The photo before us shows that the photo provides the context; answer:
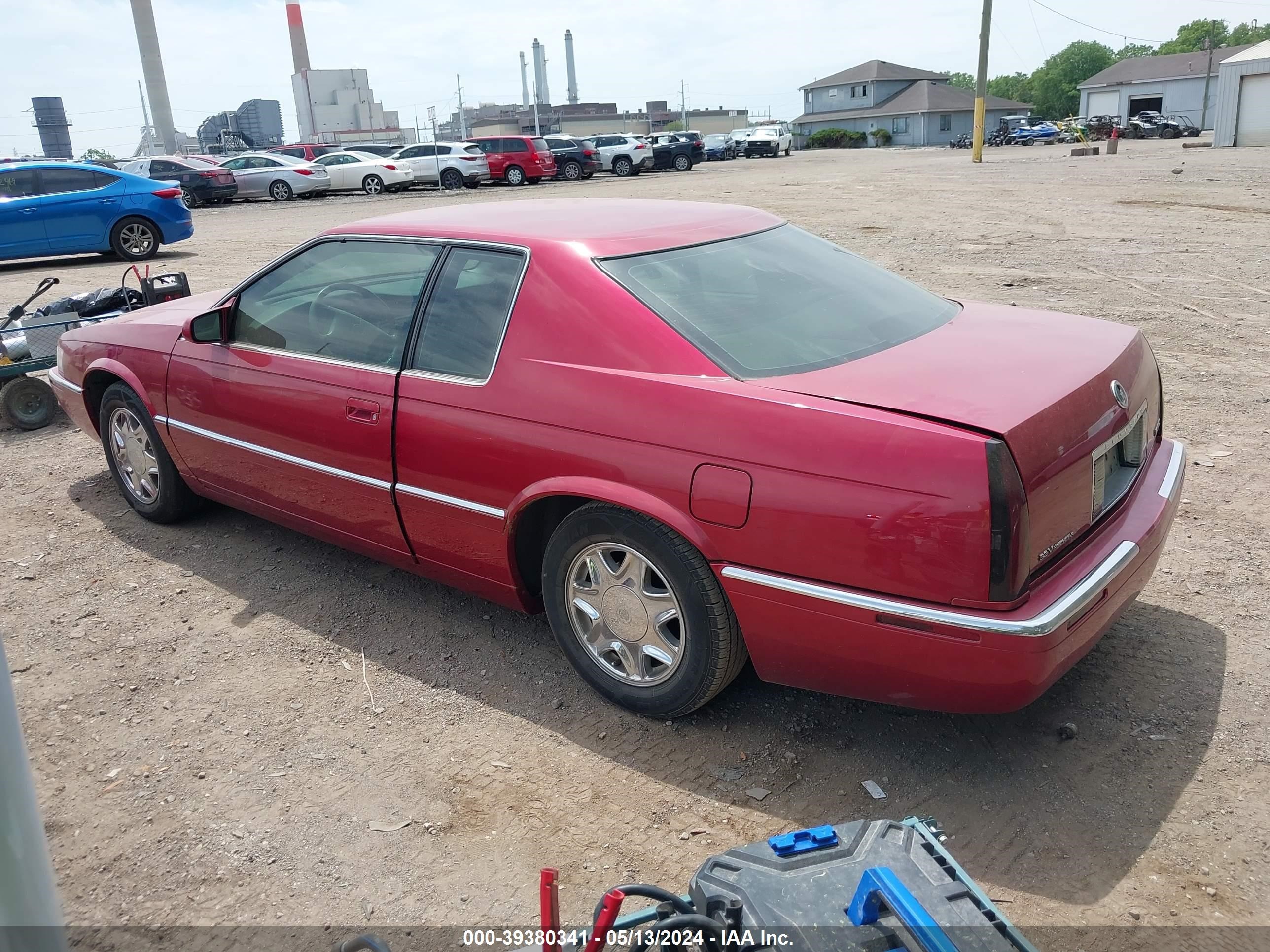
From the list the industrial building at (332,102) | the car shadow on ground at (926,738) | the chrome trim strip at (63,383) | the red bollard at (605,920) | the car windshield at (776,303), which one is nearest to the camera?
the red bollard at (605,920)

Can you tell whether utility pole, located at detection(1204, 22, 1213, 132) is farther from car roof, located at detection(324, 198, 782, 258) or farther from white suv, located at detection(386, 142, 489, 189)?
car roof, located at detection(324, 198, 782, 258)

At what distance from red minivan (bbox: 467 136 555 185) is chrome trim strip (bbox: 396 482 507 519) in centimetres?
2763

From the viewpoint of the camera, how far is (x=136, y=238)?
14.8m

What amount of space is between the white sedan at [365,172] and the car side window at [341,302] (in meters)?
25.5

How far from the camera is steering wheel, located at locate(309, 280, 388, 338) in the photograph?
12.8 ft

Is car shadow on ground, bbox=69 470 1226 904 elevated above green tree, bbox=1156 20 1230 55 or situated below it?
below

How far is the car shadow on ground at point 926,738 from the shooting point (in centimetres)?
271

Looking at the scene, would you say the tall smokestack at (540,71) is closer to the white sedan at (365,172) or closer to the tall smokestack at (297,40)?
the tall smokestack at (297,40)

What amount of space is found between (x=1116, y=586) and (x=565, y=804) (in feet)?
5.56

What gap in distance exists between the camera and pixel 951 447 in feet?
8.16

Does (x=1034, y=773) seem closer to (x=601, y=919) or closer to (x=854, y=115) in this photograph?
(x=601, y=919)

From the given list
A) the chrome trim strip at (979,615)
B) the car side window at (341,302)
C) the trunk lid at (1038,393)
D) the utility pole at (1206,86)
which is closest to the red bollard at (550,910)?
the chrome trim strip at (979,615)

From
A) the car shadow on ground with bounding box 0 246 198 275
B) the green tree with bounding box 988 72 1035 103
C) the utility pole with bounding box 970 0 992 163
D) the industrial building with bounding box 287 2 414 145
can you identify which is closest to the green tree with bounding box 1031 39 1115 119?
the green tree with bounding box 988 72 1035 103

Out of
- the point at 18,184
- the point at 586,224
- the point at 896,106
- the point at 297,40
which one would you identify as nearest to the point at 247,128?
the point at 297,40
